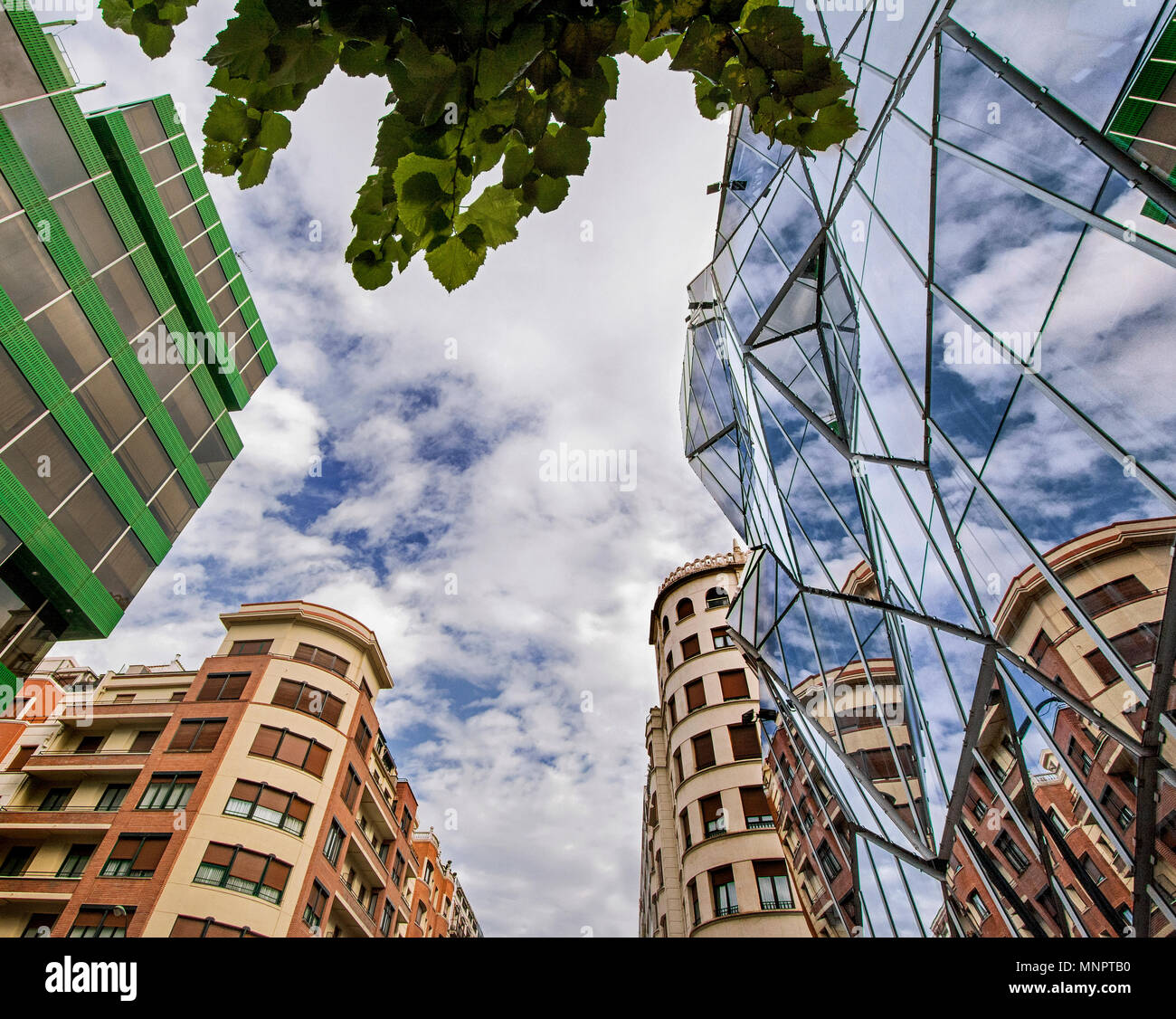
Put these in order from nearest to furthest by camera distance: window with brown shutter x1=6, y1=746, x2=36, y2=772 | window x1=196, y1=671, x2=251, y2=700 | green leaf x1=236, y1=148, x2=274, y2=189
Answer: green leaf x1=236, y1=148, x2=274, y2=189, window x1=196, y1=671, x2=251, y2=700, window with brown shutter x1=6, y1=746, x2=36, y2=772

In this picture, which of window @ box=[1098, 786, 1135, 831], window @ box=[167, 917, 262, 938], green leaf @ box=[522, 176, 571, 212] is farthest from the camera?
window @ box=[167, 917, 262, 938]

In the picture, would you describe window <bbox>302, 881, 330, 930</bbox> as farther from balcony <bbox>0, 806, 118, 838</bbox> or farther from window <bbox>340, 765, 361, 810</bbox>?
balcony <bbox>0, 806, 118, 838</bbox>

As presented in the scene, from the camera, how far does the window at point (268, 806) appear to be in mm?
24188

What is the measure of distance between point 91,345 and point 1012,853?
73.0 ft

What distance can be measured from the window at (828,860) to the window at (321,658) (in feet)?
74.0

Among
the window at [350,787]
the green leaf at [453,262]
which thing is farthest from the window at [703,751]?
the green leaf at [453,262]

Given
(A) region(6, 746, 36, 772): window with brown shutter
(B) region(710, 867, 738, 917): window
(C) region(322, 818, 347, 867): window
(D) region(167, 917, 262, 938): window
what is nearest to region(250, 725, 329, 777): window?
(C) region(322, 818, 347, 867): window

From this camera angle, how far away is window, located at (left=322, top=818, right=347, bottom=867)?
85.7 feet

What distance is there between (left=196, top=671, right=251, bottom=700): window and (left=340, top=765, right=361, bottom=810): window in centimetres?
571

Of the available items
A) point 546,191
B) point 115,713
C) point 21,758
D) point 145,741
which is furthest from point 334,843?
point 546,191

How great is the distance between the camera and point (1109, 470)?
446cm

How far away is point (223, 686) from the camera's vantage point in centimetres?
2823
